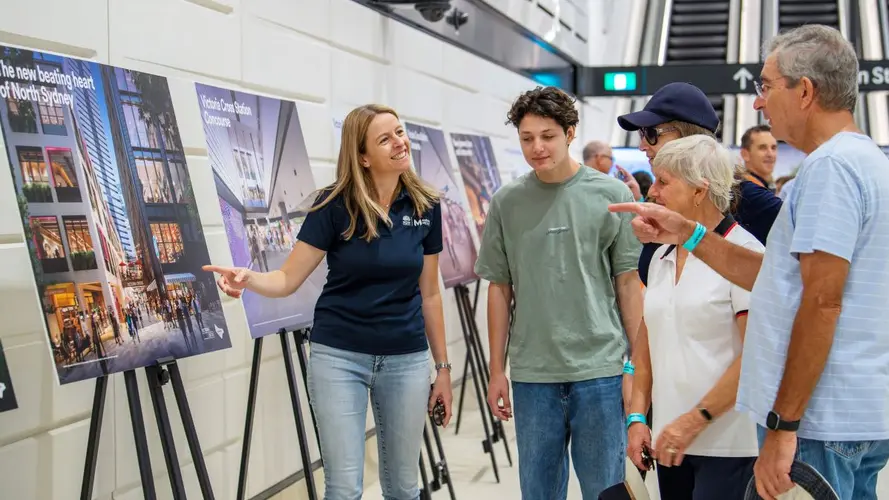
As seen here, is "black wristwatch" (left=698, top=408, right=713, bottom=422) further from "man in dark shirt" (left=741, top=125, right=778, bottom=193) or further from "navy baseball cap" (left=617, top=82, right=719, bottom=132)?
"man in dark shirt" (left=741, top=125, right=778, bottom=193)

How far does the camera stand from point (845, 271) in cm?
168

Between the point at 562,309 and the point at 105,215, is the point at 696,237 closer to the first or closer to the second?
the point at 562,309

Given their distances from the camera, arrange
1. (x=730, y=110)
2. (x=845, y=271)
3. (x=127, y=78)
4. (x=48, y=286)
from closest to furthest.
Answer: (x=845, y=271) < (x=48, y=286) < (x=127, y=78) < (x=730, y=110)

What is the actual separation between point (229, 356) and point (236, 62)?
1.21 metres

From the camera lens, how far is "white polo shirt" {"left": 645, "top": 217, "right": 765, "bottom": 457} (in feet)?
6.97

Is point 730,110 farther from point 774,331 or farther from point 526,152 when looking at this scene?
point 774,331

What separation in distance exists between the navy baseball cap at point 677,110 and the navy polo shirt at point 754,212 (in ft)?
0.73

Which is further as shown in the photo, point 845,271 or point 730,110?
point 730,110

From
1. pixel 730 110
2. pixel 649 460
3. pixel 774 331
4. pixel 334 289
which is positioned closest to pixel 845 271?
pixel 774 331

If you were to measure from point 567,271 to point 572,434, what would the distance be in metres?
0.49

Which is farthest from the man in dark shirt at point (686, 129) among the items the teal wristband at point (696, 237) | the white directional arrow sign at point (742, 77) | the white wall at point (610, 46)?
the white wall at point (610, 46)

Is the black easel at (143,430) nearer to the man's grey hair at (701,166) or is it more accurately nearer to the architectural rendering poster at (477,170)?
the man's grey hair at (701,166)

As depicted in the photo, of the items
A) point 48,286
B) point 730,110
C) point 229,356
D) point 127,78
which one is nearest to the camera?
point 48,286

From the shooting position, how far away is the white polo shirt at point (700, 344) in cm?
212
